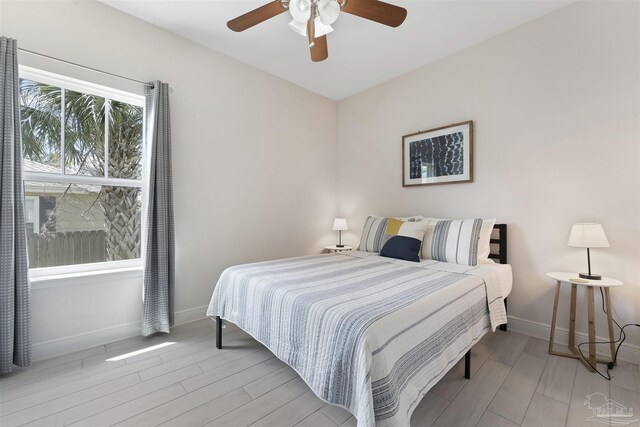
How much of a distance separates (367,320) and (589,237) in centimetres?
190

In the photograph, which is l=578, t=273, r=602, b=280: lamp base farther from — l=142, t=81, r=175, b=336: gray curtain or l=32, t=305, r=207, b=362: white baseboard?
l=32, t=305, r=207, b=362: white baseboard

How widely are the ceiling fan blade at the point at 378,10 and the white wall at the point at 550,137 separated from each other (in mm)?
1609

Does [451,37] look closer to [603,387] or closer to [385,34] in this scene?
[385,34]

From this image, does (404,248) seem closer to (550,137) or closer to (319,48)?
(550,137)

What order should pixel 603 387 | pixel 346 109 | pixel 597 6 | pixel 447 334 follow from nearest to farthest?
pixel 447 334 < pixel 603 387 < pixel 597 6 < pixel 346 109

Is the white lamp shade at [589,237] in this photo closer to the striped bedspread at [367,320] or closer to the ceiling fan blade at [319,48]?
the striped bedspread at [367,320]

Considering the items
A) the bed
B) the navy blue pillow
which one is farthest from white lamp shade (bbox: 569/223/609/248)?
the navy blue pillow

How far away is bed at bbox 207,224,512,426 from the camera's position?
3.65 feet

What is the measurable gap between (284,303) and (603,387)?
6.87ft

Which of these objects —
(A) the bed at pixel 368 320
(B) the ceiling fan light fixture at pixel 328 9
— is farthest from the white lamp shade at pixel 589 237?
(B) the ceiling fan light fixture at pixel 328 9

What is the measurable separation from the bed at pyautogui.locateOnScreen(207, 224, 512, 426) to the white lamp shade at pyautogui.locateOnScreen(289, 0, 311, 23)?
1682 millimetres

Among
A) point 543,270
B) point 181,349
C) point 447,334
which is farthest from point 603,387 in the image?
point 181,349

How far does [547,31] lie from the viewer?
2.36 metres

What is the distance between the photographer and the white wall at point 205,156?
2.08m
